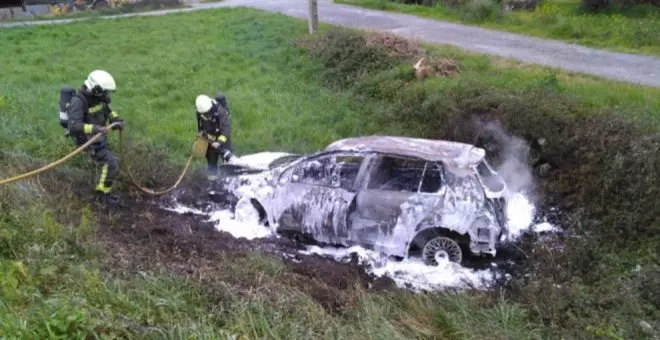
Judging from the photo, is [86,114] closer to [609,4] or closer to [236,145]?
[236,145]

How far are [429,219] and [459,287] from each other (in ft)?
2.74

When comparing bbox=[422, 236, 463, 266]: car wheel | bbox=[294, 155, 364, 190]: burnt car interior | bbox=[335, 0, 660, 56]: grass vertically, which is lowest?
bbox=[422, 236, 463, 266]: car wheel

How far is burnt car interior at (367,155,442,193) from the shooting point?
653 centimetres

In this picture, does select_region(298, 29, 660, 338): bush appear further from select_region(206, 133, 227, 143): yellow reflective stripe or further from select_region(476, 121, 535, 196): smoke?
select_region(206, 133, 227, 143): yellow reflective stripe

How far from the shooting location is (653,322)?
4812mm

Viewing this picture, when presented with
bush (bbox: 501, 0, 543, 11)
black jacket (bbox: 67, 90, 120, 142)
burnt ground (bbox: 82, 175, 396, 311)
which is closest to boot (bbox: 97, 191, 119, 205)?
burnt ground (bbox: 82, 175, 396, 311)

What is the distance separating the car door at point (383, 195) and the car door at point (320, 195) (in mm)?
155

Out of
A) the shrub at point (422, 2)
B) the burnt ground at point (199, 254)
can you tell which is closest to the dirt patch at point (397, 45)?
the burnt ground at point (199, 254)

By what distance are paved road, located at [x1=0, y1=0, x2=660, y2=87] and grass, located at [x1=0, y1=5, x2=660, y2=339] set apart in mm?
987

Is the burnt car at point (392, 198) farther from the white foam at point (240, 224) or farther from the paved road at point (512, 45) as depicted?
the paved road at point (512, 45)

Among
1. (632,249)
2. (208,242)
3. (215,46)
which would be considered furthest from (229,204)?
(215,46)

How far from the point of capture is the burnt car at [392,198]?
6293 millimetres

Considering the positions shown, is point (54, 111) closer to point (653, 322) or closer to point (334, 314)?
point (334, 314)

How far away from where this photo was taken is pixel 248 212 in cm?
760
